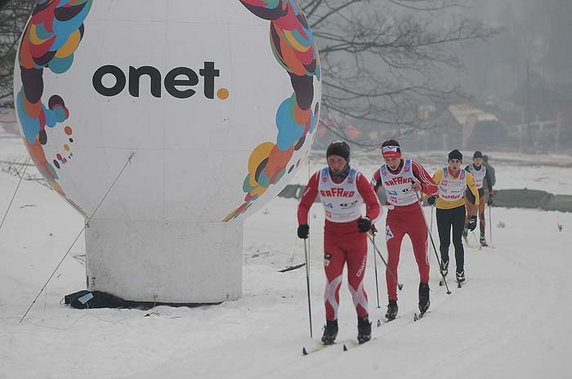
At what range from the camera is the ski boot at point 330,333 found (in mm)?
8508

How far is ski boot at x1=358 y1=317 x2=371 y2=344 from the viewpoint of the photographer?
8547 millimetres

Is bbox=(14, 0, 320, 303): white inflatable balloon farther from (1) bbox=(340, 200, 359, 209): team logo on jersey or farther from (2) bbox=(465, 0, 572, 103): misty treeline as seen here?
(2) bbox=(465, 0, 572, 103): misty treeline

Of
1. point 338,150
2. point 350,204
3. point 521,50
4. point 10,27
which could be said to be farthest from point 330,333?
point 521,50

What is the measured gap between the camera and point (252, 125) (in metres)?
10.6

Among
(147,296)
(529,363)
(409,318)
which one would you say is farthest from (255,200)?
(529,363)

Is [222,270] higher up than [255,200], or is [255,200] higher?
[255,200]

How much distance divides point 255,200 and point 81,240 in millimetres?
5659

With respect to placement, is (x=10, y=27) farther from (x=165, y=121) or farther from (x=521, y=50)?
(x=521, y=50)

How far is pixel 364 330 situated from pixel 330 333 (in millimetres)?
332

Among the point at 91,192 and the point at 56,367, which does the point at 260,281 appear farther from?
the point at 56,367

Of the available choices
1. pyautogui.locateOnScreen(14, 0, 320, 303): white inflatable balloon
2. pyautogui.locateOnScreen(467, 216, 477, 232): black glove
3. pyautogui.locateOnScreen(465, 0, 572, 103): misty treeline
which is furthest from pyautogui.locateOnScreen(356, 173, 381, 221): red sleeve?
pyautogui.locateOnScreen(465, 0, 572, 103): misty treeline

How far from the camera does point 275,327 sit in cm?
970

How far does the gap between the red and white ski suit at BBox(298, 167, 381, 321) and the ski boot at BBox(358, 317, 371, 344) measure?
0.47 ft

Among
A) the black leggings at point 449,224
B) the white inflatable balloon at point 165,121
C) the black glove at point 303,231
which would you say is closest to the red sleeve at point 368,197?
the black glove at point 303,231
